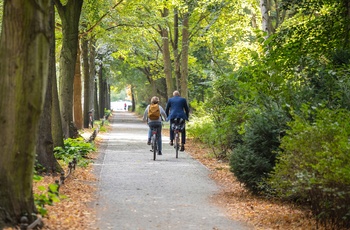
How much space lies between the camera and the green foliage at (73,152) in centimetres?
1778

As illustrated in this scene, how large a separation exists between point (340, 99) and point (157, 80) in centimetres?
4912

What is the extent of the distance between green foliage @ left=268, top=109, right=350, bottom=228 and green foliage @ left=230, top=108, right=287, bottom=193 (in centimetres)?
150

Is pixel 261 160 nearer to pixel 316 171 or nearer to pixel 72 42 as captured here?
pixel 316 171

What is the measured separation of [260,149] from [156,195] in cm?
209

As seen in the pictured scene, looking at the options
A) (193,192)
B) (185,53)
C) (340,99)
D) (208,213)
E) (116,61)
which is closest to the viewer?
(208,213)

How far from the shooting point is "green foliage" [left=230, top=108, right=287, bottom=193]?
12055 millimetres

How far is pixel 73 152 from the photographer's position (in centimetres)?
1902

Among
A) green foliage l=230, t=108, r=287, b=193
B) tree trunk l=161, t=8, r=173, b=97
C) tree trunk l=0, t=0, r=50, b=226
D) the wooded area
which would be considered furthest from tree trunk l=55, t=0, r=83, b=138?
tree trunk l=161, t=8, r=173, b=97

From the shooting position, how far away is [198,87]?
48.4 m

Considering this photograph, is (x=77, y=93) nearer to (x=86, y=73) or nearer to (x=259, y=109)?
(x=86, y=73)

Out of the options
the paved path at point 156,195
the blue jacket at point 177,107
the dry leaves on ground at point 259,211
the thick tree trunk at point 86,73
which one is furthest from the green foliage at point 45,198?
the thick tree trunk at point 86,73

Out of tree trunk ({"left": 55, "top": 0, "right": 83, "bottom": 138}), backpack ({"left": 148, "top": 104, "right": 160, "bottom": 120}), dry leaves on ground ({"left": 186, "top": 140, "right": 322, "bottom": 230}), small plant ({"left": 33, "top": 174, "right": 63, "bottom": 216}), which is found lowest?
dry leaves on ground ({"left": 186, "top": 140, "right": 322, "bottom": 230})

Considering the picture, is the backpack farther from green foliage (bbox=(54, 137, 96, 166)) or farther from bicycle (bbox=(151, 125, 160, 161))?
green foliage (bbox=(54, 137, 96, 166))

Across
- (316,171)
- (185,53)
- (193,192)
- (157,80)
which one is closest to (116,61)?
(157,80)
